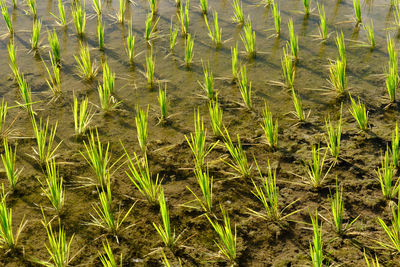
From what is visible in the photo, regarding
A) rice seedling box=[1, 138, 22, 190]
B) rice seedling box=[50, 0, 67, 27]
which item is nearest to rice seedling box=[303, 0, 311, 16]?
rice seedling box=[50, 0, 67, 27]

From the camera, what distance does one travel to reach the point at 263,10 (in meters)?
4.74

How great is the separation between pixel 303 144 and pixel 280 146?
0.15m

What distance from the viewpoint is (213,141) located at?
2.93 metres

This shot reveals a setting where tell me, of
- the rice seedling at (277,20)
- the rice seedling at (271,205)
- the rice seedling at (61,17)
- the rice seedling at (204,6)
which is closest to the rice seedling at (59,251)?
the rice seedling at (271,205)

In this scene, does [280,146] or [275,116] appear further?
[275,116]

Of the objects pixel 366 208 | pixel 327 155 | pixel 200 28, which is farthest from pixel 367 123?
pixel 200 28

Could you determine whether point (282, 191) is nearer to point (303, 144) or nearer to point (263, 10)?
point (303, 144)

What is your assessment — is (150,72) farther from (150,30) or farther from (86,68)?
(150,30)

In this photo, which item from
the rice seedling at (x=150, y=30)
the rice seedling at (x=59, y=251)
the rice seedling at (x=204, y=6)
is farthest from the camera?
the rice seedling at (x=204, y=6)

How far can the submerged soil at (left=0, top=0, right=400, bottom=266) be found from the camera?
222 centimetres

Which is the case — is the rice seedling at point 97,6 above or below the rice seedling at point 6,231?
above

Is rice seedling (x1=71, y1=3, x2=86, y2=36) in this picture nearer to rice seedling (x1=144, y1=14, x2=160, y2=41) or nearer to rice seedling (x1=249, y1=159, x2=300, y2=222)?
rice seedling (x1=144, y1=14, x2=160, y2=41)

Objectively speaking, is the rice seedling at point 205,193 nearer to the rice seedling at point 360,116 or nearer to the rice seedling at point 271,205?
the rice seedling at point 271,205

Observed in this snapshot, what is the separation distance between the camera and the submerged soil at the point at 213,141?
2225 millimetres
